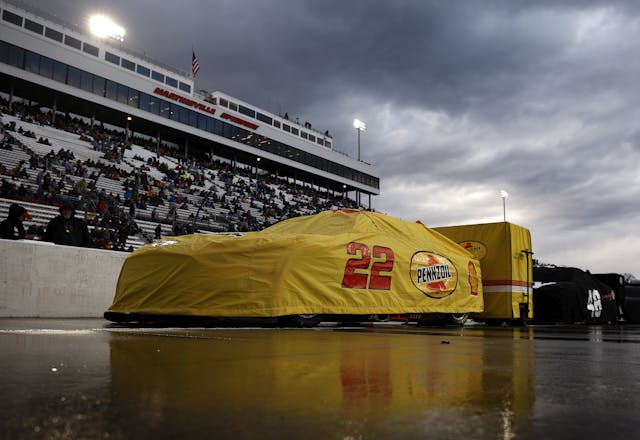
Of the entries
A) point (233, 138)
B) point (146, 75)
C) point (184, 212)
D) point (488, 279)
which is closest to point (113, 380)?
point (488, 279)

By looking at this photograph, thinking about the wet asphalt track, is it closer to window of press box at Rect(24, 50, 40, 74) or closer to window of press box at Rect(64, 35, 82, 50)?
window of press box at Rect(24, 50, 40, 74)

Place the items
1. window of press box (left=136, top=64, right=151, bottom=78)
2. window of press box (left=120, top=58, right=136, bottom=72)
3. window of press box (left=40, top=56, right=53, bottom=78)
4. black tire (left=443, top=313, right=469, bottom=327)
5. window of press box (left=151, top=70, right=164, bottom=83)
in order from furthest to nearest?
window of press box (left=151, top=70, right=164, bottom=83) < window of press box (left=136, top=64, right=151, bottom=78) < window of press box (left=120, top=58, right=136, bottom=72) < window of press box (left=40, top=56, right=53, bottom=78) < black tire (left=443, top=313, right=469, bottom=327)

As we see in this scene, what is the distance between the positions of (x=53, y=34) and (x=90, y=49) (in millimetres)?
2934

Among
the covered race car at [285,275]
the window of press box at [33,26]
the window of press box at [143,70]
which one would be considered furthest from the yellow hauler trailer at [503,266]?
the window of press box at [143,70]

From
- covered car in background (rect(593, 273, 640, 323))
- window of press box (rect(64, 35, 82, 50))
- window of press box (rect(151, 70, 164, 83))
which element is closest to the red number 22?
covered car in background (rect(593, 273, 640, 323))

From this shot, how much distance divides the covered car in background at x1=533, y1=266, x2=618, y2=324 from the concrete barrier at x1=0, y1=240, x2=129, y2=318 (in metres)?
8.07

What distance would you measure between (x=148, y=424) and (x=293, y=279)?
183 inches

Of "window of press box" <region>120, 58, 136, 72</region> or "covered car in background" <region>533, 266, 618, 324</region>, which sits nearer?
"covered car in background" <region>533, 266, 618, 324</region>

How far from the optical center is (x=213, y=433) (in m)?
0.96

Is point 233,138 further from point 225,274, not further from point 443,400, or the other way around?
point 443,400

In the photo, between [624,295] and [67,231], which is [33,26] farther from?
[624,295]

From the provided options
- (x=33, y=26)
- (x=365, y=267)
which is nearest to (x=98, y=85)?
(x=33, y=26)

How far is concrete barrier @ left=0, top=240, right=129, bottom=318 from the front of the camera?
25.6 ft

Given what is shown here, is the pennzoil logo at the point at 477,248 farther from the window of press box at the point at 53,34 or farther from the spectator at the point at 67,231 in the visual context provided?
the window of press box at the point at 53,34
